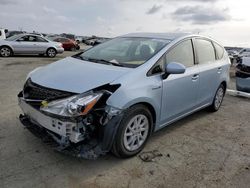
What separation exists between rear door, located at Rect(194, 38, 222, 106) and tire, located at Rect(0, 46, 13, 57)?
12017 mm

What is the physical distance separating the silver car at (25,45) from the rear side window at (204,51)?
39.0 feet

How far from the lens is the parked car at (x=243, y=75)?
6863 mm

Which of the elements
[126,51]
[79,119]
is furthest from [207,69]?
[79,119]

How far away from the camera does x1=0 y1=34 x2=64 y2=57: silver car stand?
45.8 ft

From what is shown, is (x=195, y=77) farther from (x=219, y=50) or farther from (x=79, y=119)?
(x=79, y=119)

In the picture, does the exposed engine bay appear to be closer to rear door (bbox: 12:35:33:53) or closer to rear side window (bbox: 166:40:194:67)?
rear side window (bbox: 166:40:194:67)

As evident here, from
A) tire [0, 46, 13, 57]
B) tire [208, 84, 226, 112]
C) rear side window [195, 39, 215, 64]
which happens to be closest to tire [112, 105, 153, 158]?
rear side window [195, 39, 215, 64]

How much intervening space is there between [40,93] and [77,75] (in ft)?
1.62

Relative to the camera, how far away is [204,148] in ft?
12.6

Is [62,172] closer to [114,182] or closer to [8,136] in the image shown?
[114,182]

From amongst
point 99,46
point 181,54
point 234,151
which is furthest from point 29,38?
point 234,151

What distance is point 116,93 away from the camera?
2.98m

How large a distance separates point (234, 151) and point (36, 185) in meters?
2.79

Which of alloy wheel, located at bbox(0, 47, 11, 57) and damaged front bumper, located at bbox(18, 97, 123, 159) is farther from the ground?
alloy wheel, located at bbox(0, 47, 11, 57)
